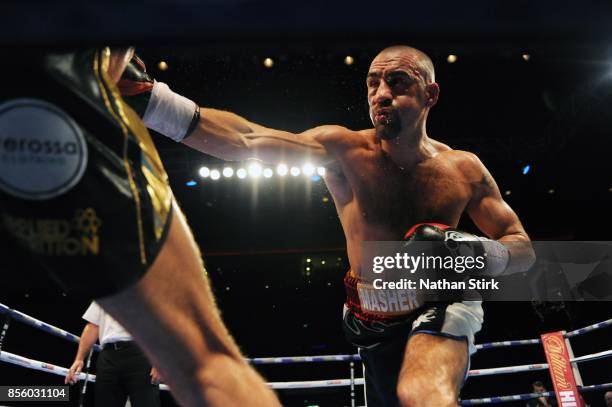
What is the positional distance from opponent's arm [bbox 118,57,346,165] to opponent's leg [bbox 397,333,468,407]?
791 mm

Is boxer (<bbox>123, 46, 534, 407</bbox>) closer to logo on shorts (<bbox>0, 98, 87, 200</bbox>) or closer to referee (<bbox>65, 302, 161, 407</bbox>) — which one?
logo on shorts (<bbox>0, 98, 87, 200</bbox>)

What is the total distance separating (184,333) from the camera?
982 mm

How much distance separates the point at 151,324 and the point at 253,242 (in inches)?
399

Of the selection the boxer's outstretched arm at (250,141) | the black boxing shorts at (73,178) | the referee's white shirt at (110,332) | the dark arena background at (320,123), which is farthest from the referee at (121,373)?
the black boxing shorts at (73,178)

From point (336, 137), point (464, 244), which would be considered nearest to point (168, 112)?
point (336, 137)

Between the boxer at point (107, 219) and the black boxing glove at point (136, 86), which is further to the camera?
the black boxing glove at point (136, 86)

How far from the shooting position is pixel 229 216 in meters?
10.6

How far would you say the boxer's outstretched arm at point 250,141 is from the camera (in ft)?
5.55

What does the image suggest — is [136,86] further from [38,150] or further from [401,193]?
[401,193]

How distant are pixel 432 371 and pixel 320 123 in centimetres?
644

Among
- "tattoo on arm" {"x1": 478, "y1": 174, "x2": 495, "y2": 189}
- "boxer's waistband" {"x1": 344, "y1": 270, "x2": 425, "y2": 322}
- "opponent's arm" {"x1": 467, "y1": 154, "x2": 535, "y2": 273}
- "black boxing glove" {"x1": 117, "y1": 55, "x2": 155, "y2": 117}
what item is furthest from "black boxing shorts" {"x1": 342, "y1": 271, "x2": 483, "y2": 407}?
"black boxing glove" {"x1": 117, "y1": 55, "x2": 155, "y2": 117}

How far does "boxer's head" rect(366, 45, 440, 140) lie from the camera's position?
2299mm

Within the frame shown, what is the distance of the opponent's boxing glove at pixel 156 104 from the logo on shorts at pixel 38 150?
0.62m

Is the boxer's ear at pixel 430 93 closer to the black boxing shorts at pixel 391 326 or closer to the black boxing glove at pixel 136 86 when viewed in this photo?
the black boxing shorts at pixel 391 326
